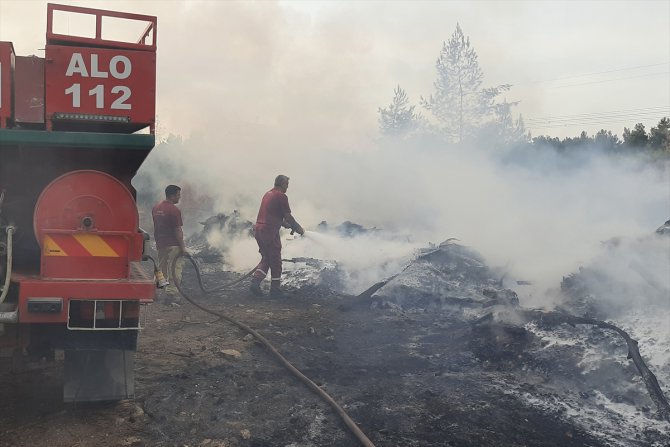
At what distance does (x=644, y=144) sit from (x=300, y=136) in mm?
13664

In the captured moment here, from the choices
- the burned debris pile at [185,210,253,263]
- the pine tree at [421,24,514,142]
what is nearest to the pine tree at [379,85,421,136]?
Result: the pine tree at [421,24,514,142]

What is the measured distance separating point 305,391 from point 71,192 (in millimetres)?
2719

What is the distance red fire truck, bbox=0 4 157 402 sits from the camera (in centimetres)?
344

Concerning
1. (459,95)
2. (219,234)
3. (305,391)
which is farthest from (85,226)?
(459,95)

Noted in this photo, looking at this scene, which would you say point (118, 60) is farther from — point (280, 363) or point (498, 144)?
point (498, 144)

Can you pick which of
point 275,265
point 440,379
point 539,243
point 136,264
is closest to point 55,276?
point 136,264

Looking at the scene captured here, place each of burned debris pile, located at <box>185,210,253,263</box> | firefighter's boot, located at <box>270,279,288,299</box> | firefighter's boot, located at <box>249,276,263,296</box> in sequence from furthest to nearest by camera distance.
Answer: burned debris pile, located at <box>185,210,253,263</box>
firefighter's boot, located at <box>249,276,263,296</box>
firefighter's boot, located at <box>270,279,288,299</box>

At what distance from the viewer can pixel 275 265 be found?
9367 millimetres

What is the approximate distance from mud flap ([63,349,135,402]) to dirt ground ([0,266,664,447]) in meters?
0.17

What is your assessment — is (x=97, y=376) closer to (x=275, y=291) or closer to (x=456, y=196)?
(x=275, y=291)

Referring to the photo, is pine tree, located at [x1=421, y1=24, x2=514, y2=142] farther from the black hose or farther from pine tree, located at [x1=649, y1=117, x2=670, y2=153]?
the black hose

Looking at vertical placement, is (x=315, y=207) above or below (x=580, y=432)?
above

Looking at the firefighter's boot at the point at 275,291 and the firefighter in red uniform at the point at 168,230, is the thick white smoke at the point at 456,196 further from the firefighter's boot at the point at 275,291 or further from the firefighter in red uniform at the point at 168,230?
the firefighter in red uniform at the point at 168,230

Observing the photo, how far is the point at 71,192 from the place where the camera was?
11.7 feet
